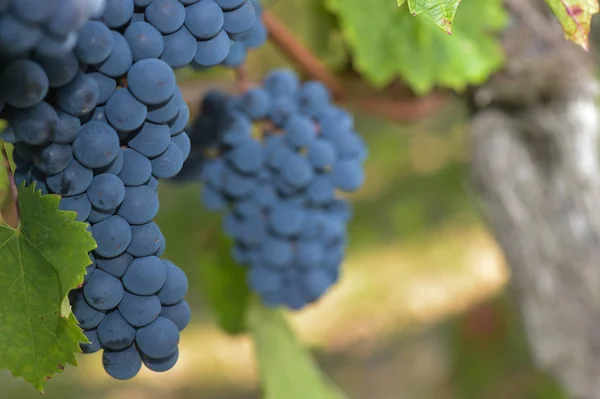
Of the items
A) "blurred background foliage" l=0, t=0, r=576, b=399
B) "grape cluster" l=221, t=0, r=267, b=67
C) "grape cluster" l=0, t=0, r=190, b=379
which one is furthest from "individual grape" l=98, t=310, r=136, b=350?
"blurred background foliage" l=0, t=0, r=576, b=399

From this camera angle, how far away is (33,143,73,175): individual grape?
320mm

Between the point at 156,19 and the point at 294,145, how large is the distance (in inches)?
12.0

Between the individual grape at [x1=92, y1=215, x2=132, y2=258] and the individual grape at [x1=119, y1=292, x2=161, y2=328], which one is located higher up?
the individual grape at [x1=92, y1=215, x2=132, y2=258]

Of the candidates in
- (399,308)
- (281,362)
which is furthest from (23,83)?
(399,308)

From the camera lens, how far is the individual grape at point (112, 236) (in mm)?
333

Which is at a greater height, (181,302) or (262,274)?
(181,302)

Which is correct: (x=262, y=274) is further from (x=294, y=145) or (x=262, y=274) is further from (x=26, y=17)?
(x=26, y=17)

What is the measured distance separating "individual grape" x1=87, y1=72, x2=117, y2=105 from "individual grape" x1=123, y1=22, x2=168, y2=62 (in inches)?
0.6

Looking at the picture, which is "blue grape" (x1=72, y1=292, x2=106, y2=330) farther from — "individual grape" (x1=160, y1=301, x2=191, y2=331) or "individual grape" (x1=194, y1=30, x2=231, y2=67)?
"individual grape" (x1=194, y1=30, x2=231, y2=67)

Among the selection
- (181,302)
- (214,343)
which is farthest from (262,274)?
(214,343)

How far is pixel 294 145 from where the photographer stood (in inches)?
24.3

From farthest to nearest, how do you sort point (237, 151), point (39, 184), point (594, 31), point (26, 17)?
point (594, 31)
point (237, 151)
point (39, 184)
point (26, 17)

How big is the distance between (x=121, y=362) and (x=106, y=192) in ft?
0.30

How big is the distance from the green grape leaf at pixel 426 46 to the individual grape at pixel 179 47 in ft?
1.31
